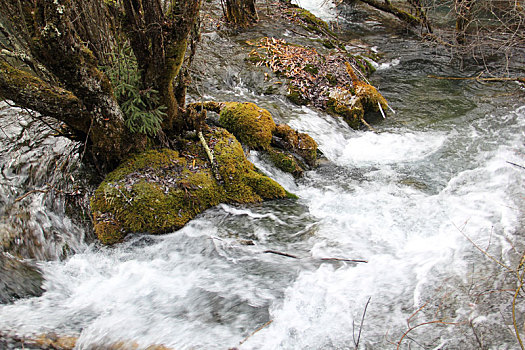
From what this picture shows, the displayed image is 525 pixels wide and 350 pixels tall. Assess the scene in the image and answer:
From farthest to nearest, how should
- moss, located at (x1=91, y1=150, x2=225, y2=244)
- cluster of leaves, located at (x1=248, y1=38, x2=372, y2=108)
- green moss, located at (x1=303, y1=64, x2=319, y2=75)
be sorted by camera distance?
green moss, located at (x1=303, y1=64, x2=319, y2=75) → cluster of leaves, located at (x1=248, y1=38, x2=372, y2=108) → moss, located at (x1=91, y1=150, x2=225, y2=244)

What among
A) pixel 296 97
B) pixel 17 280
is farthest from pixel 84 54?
pixel 296 97

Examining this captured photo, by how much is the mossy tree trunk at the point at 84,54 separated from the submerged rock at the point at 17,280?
1512mm

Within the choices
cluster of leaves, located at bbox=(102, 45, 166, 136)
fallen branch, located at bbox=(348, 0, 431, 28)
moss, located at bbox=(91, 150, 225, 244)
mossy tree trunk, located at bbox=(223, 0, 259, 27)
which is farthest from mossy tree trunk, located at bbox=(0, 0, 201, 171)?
fallen branch, located at bbox=(348, 0, 431, 28)

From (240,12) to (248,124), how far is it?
6.83 m

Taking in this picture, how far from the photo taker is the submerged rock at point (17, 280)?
10.9 feet

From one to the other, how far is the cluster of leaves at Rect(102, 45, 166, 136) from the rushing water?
56.8 inches

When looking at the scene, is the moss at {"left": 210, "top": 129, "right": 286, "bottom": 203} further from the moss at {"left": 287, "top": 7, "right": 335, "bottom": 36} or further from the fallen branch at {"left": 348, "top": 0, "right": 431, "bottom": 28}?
the fallen branch at {"left": 348, "top": 0, "right": 431, "bottom": 28}

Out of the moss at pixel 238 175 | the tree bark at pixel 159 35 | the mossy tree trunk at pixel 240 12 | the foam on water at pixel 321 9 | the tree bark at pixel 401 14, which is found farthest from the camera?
the foam on water at pixel 321 9

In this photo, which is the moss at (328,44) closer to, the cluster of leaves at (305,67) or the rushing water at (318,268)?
the cluster of leaves at (305,67)

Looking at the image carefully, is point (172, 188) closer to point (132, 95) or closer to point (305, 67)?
point (132, 95)

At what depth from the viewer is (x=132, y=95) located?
14.3ft

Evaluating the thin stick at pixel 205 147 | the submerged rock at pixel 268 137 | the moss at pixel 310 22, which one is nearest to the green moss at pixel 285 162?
the submerged rock at pixel 268 137

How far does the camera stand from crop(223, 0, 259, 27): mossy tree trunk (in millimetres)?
11141

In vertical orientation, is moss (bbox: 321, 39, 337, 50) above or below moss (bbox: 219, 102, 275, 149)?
above
